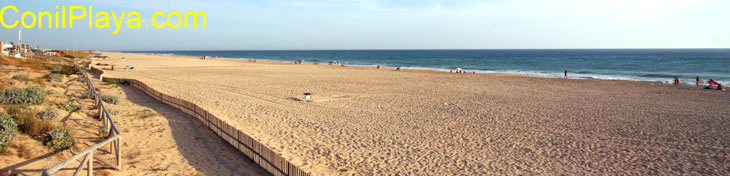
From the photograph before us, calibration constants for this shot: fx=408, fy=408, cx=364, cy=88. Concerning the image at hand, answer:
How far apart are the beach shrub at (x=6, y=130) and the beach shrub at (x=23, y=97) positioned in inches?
88.2

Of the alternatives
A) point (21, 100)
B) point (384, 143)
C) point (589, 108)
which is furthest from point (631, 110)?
point (21, 100)

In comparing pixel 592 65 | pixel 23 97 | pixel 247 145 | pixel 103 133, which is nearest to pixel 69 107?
pixel 23 97


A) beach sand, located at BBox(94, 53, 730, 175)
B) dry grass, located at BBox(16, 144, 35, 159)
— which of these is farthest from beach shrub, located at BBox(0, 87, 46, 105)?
beach sand, located at BBox(94, 53, 730, 175)

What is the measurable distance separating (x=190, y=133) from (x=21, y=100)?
3.32m

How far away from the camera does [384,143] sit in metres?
7.46

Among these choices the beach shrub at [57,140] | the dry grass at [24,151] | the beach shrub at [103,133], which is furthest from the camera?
the beach shrub at [103,133]

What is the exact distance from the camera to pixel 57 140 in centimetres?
575

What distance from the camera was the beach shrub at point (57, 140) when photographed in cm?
566

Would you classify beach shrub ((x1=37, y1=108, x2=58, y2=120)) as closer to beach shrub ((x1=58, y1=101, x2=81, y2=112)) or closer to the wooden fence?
beach shrub ((x1=58, y1=101, x2=81, y2=112))

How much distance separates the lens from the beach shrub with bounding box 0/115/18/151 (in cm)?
525

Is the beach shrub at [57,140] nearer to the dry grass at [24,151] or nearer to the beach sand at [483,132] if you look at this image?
the dry grass at [24,151]

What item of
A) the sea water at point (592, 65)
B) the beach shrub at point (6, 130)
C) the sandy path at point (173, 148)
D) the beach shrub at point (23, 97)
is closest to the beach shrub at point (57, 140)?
the beach shrub at point (6, 130)

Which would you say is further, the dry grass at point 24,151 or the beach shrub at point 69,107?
the beach shrub at point 69,107

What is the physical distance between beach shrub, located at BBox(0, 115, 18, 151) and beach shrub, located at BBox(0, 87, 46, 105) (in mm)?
2239
